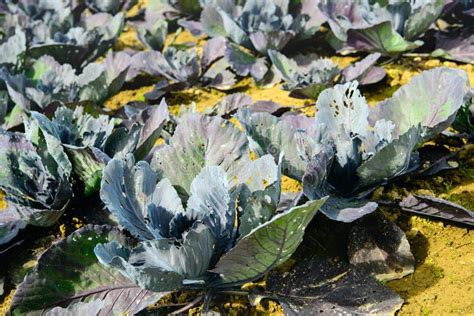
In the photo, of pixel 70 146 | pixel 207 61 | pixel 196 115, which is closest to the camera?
pixel 196 115

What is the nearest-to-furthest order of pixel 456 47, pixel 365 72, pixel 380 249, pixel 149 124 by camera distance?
pixel 380 249 < pixel 149 124 < pixel 365 72 < pixel 456 47

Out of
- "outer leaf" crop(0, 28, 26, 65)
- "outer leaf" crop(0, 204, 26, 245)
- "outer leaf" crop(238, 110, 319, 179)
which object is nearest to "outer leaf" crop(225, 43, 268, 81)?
"outer leaf" crop(0, 28, 26, 65)

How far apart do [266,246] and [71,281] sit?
0.71 metres

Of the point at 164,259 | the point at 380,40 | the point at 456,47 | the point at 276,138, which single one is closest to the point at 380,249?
the point at 276,138

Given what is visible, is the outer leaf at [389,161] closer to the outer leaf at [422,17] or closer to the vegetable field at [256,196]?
the vegetable field at [256,196]

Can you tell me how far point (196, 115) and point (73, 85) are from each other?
4.29 ft

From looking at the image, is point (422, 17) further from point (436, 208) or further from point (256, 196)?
point (256, 196)

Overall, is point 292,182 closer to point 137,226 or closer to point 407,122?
point 407,122

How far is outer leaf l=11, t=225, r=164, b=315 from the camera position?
7.02 feet

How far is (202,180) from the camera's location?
6.48 ft

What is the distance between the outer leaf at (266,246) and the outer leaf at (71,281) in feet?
1.11

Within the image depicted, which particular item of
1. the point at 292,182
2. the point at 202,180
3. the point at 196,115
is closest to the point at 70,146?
the point at 196,115

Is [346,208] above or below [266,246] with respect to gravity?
below

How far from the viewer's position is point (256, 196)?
1.98 metres
